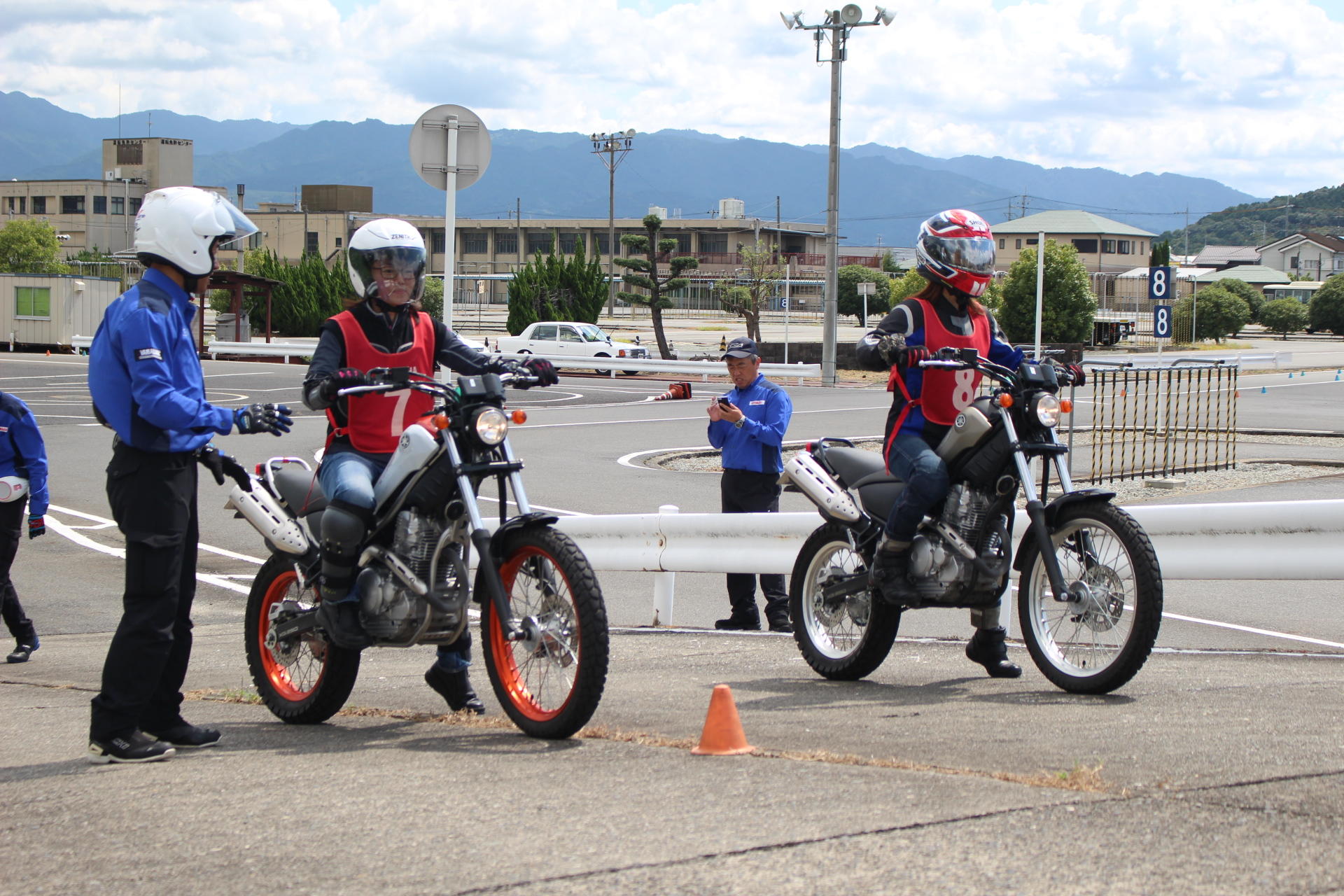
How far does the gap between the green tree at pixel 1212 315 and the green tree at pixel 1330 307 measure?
12.8 metres

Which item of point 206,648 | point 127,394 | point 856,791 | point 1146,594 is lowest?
point 206,648

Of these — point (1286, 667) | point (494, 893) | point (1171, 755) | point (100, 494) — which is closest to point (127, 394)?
point (494, 893)

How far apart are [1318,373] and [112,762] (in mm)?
49454

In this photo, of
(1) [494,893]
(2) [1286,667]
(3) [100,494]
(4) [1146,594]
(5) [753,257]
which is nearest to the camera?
(1) [494,893]

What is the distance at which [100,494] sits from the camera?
57.1 feet

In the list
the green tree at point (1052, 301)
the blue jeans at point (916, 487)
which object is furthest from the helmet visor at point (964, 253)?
the green tree at point (1052, 301)

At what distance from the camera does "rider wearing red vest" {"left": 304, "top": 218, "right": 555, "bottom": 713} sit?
578cm

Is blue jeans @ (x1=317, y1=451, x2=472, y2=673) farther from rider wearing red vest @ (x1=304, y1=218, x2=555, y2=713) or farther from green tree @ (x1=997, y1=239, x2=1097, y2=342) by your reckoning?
green tree @ (x1=997, y1=239, x2=1097, y2=342)

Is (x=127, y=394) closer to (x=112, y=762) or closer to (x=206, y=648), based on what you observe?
(x=112, y=762)

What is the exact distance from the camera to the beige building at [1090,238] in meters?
136

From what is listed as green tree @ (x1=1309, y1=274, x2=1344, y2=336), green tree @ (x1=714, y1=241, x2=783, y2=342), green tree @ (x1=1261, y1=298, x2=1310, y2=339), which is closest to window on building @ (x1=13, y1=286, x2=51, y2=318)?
green tree @ (x1=714, y1=241, x2=783, y2=342)

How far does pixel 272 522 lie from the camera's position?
6.13 metres

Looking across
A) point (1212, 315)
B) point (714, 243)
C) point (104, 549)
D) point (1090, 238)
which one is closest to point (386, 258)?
point (104, 549)

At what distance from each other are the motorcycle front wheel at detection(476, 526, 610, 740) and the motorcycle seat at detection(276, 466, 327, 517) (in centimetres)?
98
